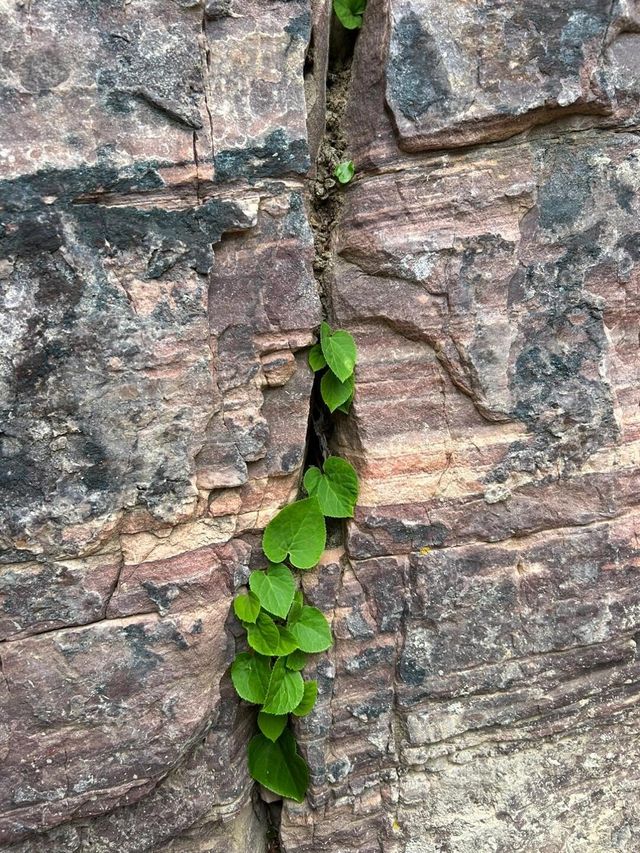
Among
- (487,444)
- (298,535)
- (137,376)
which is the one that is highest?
(137,376)

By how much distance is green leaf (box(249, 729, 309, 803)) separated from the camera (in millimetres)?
2312

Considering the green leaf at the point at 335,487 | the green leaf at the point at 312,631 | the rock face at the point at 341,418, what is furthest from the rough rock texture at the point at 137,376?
the green leaf at the point at 312,631

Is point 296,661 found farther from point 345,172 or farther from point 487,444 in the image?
point 345,172

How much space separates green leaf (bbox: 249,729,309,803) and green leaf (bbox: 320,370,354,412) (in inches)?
45.9

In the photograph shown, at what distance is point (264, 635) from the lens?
212 centimetres

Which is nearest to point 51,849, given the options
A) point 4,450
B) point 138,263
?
point 4,450

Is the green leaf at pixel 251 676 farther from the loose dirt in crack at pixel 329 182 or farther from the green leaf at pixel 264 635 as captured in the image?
the loose dirt in crack at pixel 329 182

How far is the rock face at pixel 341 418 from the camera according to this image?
1760 millimetres

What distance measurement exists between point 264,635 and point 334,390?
818mm

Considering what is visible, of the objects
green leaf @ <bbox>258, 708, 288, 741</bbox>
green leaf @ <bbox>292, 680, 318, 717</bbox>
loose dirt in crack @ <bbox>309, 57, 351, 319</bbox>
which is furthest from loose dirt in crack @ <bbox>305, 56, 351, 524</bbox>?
green leaf @ <bbox>258, 708, 288, 741</bbox>

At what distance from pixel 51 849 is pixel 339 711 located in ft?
3.23

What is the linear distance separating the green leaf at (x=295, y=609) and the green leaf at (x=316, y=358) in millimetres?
757

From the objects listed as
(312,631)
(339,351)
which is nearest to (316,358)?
(339,351)

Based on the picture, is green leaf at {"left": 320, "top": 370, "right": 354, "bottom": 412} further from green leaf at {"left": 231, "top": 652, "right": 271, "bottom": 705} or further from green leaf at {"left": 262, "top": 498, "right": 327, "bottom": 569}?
green leaf at {"left": 231, "top": 652, "right": 271, "bottom": 705}
